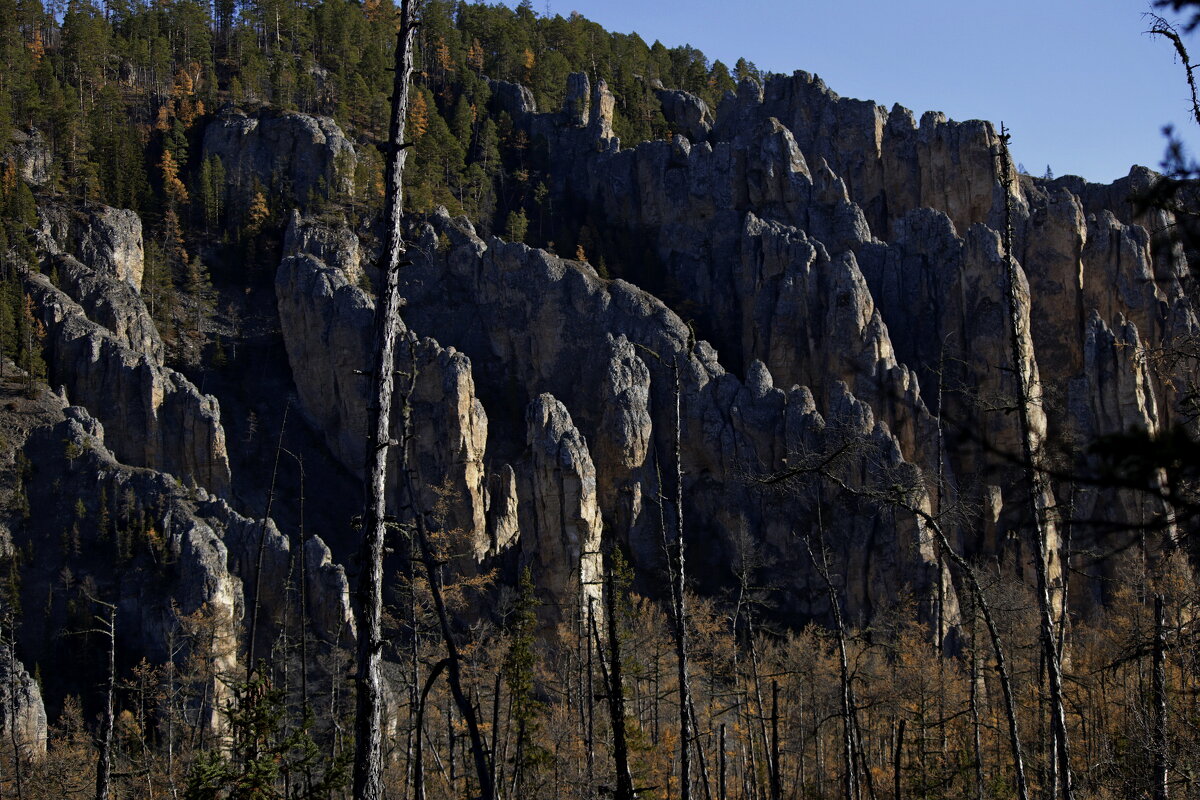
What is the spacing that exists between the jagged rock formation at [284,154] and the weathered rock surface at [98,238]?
1222cm

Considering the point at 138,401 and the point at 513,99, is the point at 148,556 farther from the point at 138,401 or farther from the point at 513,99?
the point at 513,99

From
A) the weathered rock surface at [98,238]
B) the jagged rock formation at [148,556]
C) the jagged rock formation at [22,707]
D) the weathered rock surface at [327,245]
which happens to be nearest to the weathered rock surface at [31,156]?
the weathered rock surface at [98,238]

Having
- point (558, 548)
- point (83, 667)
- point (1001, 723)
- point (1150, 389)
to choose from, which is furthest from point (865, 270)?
point (83, 667)

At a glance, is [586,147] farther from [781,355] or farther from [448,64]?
[781,355]

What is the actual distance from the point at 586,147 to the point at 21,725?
75.0 metres

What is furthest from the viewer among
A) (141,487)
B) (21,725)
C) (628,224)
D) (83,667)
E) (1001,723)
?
(628,224)

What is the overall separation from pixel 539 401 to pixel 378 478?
56.9 metres

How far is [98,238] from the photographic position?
3349 inches

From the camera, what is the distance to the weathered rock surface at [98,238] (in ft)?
277

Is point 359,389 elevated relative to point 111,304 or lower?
lower

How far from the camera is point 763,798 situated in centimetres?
3541

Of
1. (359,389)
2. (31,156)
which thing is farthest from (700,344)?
(31,156)

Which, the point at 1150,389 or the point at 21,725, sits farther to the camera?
the point at 1150,389

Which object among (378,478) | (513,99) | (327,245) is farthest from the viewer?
(513,99)
